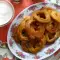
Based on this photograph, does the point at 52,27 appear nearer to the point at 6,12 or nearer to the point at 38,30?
the point at 38,30

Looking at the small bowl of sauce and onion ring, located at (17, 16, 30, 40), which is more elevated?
the small bowl of sauce

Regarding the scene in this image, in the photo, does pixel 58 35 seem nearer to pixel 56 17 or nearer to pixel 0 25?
pixel 56 17

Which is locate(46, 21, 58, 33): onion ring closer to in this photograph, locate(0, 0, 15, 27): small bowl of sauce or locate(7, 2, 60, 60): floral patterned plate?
locate(7, 2, 60, 60): floral patterned plate

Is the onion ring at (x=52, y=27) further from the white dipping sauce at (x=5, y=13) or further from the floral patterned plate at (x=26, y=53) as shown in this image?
the white dipping sauce at (x=5, y=13)

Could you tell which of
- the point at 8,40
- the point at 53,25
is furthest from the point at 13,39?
the point at 53,25

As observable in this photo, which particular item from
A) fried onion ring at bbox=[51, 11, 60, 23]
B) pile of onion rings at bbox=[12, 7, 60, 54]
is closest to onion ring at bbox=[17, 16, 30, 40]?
pile of onion rings at bbox=[12, 7, 60, 54]
